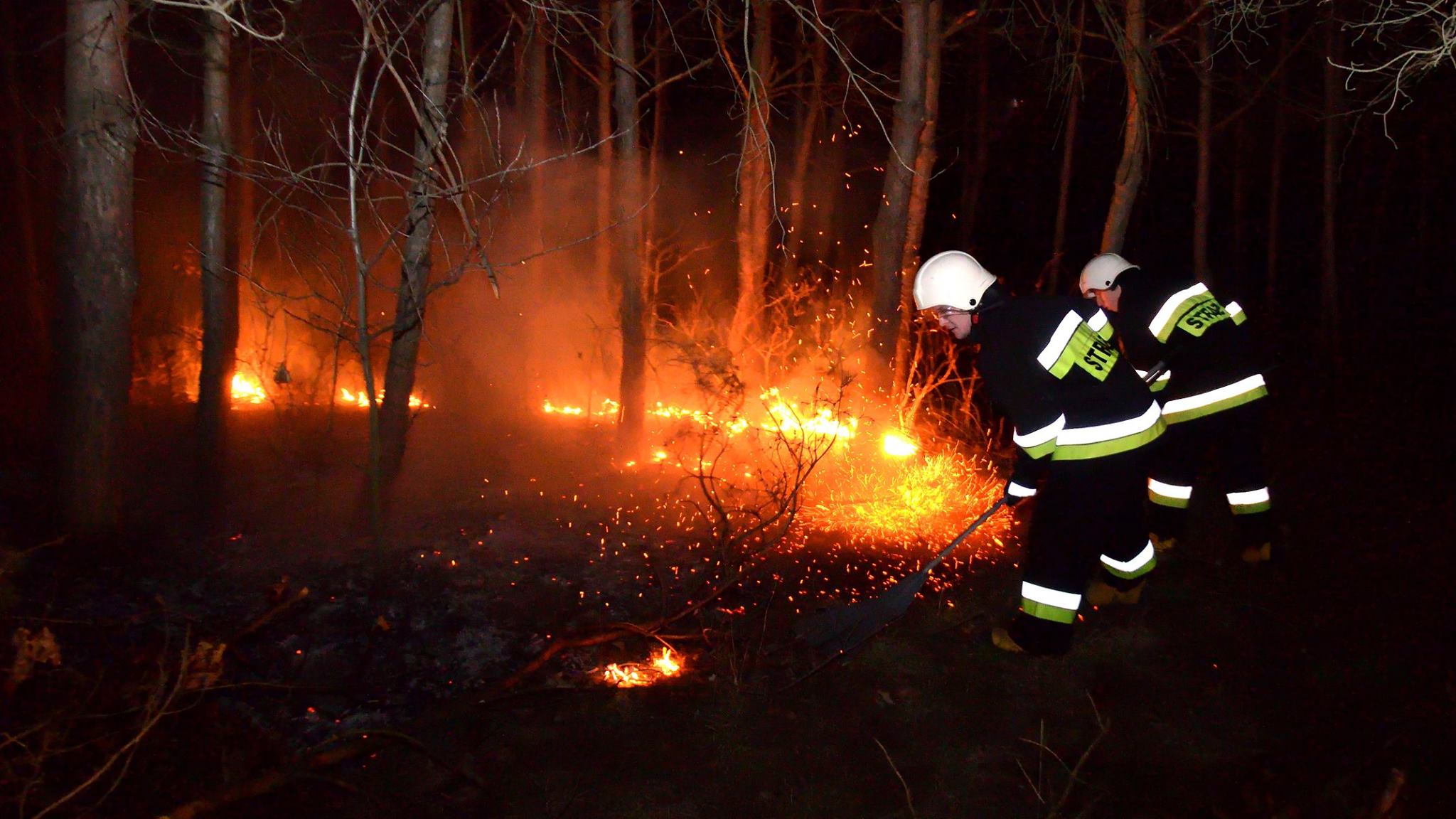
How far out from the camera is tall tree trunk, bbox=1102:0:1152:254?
680 cm

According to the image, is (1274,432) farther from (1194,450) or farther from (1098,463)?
(1098,463)

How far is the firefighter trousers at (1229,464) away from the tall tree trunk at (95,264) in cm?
656

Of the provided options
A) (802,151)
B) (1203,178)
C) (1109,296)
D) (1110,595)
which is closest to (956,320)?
(1109,296)

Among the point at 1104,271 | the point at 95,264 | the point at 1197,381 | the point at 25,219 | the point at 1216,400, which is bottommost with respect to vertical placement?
the point at 1216,400

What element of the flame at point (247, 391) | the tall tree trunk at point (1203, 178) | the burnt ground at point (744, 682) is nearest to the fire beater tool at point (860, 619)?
the burnt ground at point (744, 682)

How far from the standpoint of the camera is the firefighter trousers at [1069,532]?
413 cm

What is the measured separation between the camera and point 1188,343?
17.1ft

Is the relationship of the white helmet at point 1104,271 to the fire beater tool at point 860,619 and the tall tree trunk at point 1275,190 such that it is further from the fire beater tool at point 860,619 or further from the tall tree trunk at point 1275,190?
the tall tree trunk at point 1275,190

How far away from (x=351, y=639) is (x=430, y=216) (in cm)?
278

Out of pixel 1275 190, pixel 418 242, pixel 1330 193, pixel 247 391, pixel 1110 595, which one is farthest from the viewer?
pixel 1275 190

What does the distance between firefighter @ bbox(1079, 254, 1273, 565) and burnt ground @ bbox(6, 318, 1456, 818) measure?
0.44 meters

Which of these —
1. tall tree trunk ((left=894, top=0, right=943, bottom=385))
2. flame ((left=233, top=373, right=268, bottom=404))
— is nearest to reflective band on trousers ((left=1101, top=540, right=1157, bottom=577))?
tall tree trunk ((left=894, top=0, right=943, bottom=385))

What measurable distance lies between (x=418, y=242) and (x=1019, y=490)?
430 centimetres

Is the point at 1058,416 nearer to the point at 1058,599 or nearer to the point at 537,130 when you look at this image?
the point at 1058,599
